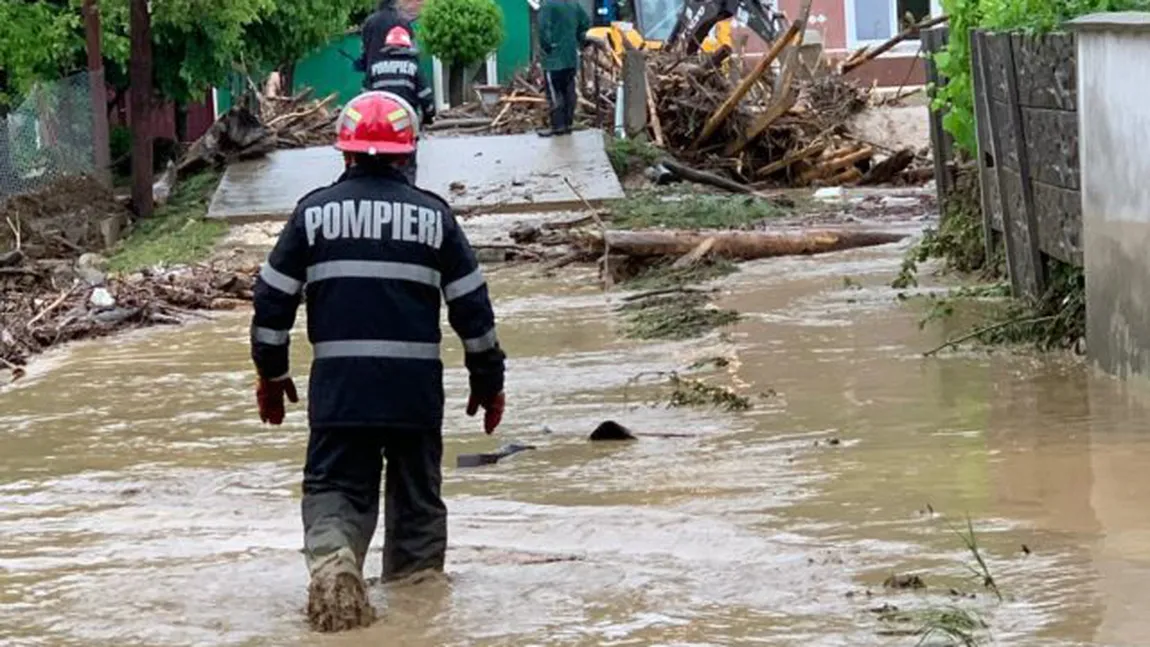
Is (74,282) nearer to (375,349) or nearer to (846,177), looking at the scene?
Result: (846,177)

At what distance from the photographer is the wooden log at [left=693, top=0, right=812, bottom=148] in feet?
76.4

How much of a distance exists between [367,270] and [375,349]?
248mm

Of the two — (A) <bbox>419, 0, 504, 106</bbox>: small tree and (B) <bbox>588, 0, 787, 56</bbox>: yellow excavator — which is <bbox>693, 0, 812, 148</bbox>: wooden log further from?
(A) <bbox>419, 0, 504, 106</bbox>: small tree

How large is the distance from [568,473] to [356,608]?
2.46 meters

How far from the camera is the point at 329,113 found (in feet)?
97.6

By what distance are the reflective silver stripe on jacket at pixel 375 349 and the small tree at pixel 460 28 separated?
29.8 meters

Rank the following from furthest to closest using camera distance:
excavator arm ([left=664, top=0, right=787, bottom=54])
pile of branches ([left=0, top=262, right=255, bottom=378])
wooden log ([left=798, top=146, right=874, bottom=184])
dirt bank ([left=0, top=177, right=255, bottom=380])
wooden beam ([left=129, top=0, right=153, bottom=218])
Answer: excavator arm ([left=664, top=0, right=787, bottom=54]) < wooden log ([left=798, top=146, right=874, bottom=184]) < wooden beam ([left=129, top=0, right=153, bottom=218]) < dirt bank ([left=0, top=177, right=255, bottom=380]) < pile of branches ([left=0, top=262, right=255, bottom=378])

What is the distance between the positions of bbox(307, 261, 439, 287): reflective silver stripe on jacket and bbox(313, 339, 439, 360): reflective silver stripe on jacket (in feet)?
0.66

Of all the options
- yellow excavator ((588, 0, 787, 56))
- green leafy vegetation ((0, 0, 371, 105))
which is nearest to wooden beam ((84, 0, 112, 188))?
green leafy vegetation ((0, 0, 371, 105))

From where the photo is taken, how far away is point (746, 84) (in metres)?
23.6

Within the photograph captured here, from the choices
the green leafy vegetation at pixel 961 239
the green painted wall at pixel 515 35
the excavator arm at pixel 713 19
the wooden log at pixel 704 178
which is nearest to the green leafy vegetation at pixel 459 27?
the excavator arm at pixel 713 19

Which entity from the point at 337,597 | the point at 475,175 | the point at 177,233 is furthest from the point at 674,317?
the point at 475,175

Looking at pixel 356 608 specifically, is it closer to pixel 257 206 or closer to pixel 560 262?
pixel 560 262

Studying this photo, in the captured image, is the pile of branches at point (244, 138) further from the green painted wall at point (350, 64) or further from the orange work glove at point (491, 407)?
the orange work glove at point (491, 407)
